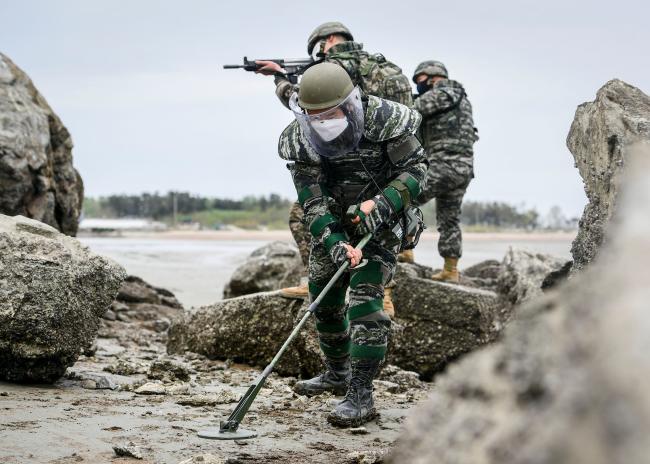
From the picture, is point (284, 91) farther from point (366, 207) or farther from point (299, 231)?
point (366, 207)

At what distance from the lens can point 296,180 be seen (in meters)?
5.49

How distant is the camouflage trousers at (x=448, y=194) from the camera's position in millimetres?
9312

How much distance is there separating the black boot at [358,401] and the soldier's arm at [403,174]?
0.92 metres

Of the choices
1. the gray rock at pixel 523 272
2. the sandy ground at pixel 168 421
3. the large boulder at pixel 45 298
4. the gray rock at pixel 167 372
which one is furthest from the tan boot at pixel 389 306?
the gray rock at pixel 523 272

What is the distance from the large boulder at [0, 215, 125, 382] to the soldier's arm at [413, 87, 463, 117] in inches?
185

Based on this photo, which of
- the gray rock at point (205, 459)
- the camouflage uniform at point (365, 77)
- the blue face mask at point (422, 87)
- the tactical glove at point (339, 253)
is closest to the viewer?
the gray rock at point (205, 459)

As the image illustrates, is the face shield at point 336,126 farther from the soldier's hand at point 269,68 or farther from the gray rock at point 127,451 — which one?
the soldier's hand at point 269,68

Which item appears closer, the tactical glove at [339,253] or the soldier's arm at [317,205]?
the tactical glove at [339,253]

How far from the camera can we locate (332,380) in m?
5.82

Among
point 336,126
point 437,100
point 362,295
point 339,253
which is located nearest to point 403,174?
point 336,126

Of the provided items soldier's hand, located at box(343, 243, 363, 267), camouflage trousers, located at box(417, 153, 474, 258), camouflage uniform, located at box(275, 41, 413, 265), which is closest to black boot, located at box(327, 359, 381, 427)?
soldier's hand, located at box(343, 243, 363, 267)

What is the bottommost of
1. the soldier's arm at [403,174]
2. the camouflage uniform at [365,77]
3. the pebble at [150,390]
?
the pebble at [150,390]

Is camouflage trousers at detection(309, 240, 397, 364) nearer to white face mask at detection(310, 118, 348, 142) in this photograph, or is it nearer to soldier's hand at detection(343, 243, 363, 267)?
soldier's hand at detection(343, 243, 363, 267)

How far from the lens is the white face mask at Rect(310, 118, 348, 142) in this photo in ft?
16.7
